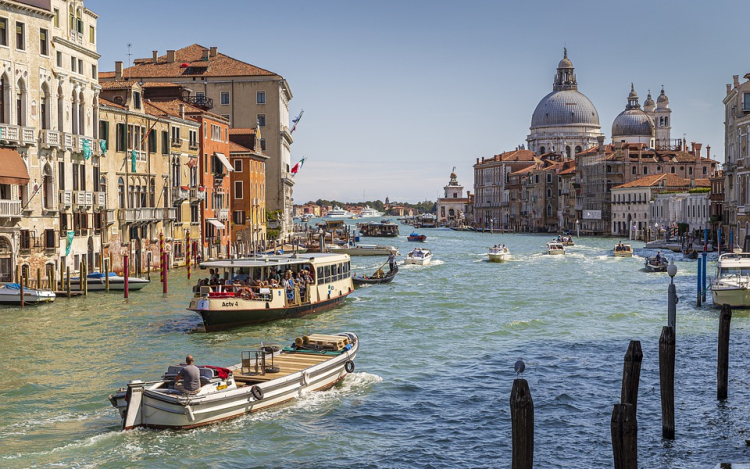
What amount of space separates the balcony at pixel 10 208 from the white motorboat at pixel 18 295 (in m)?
2.24

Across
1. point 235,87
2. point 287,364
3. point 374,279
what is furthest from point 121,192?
point 235,87

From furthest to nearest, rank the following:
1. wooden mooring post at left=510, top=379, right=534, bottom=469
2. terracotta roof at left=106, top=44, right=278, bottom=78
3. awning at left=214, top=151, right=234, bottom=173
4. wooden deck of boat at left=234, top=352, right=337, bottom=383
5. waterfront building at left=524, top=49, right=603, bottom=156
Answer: waterfront building at left=524, top=49, right=603, bottom=156, terracotta roof at left=106, top=44, right=278, bottom=78, awning at left=214, top=151, right=234, bottom=173, wooden deck of boat at left=234, top=352, right=337, bottom=383, wooden mooring post at left=510, top=379, right=534, bottom=469

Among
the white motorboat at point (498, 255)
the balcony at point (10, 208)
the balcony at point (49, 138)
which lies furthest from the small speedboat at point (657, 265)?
the balcony at point (10, 208)

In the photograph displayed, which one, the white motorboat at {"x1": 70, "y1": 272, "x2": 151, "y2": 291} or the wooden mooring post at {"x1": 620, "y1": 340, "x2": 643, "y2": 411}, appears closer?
the wooden mooring post at {"x1": 620, "y1": 340, "x2": 643, "y2": 411}

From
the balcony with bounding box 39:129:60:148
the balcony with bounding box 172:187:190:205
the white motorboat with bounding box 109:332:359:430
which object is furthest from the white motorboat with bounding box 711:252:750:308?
the balcony with bounding box 172:187:190:205

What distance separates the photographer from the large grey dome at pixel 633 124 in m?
142

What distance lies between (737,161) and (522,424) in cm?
4669

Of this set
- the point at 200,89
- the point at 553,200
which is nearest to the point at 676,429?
the point at 200,89

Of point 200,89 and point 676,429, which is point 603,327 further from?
point 200,89

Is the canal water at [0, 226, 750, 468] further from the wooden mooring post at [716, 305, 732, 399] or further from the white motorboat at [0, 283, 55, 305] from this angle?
the white motorboat at [0, 283, 55, 305]

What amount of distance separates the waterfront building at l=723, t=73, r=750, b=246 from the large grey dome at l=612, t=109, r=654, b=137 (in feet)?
266

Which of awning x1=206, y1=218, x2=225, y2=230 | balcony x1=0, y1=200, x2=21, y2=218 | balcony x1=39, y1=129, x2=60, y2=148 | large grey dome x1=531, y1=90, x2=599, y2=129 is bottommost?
awning x1=206, y1=218, x2=225, y2=230

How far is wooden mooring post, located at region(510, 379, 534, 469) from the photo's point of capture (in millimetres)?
10578

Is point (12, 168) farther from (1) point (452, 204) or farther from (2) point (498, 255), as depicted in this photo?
(1) point (452, 204)
